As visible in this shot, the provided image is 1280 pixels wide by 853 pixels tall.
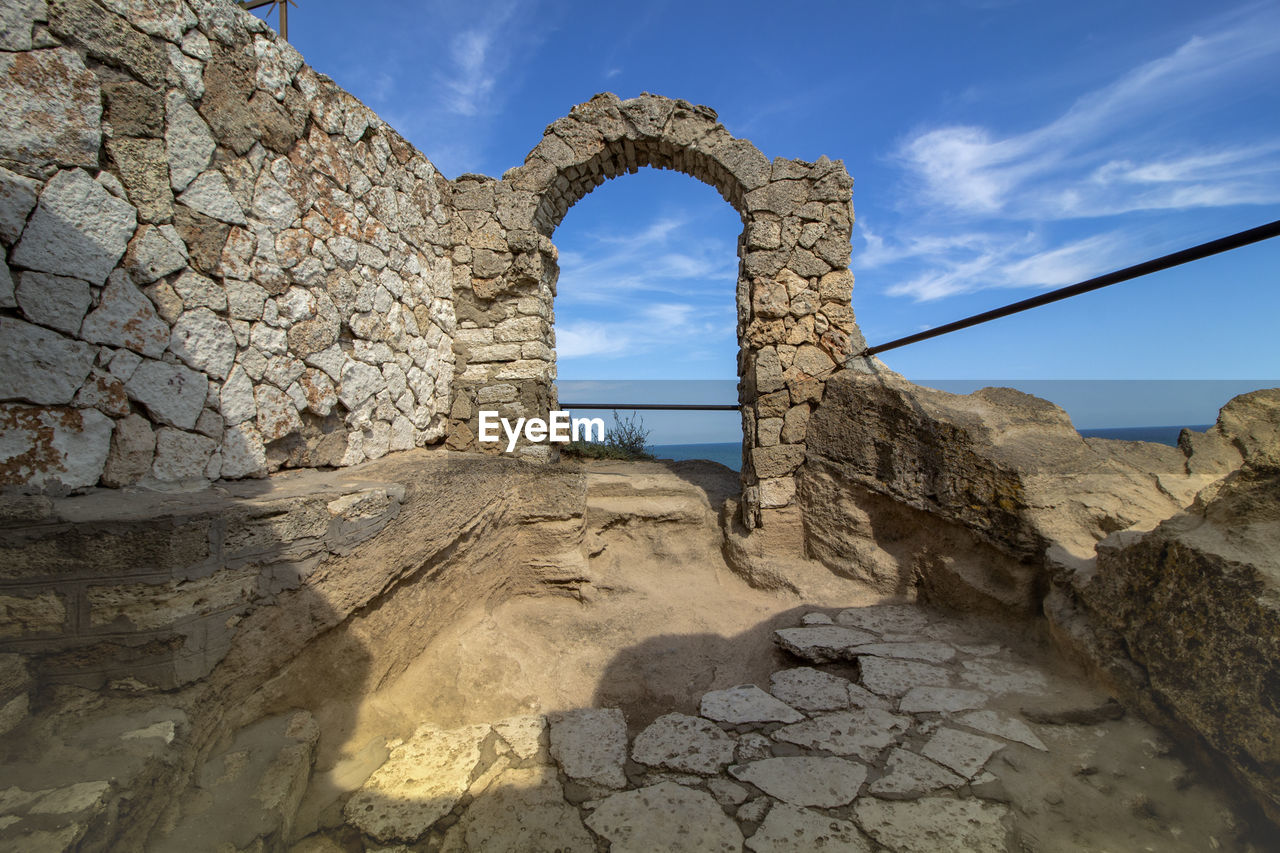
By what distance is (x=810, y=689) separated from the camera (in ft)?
8.99

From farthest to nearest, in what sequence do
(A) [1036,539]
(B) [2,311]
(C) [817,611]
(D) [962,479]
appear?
(C) [817,611]
(D) [962,479]
(A) [1036,539]
(B) [2,311]

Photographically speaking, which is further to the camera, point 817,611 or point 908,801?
point 817,611

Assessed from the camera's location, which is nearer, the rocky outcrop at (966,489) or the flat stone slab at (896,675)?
the flat stone slab at (896,675)

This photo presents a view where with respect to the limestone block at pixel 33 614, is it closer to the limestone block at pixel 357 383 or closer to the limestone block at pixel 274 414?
the limestone block at pixel 274 414

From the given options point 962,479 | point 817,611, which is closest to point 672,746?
point 817,611

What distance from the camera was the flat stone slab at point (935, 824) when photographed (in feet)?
5.62

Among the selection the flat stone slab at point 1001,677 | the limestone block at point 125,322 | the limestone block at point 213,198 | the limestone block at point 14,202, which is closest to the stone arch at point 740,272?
the flat stone slab at point 1001,677

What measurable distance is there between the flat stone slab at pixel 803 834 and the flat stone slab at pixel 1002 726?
77cm

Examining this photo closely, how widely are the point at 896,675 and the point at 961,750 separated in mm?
616

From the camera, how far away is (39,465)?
191cm

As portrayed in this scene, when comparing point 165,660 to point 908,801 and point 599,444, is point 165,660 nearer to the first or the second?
point 908,801

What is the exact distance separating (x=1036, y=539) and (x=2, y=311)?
4.21 metres

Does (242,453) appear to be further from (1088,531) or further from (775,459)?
(1088,531)

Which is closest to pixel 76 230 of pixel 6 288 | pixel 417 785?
pixel 6 288
